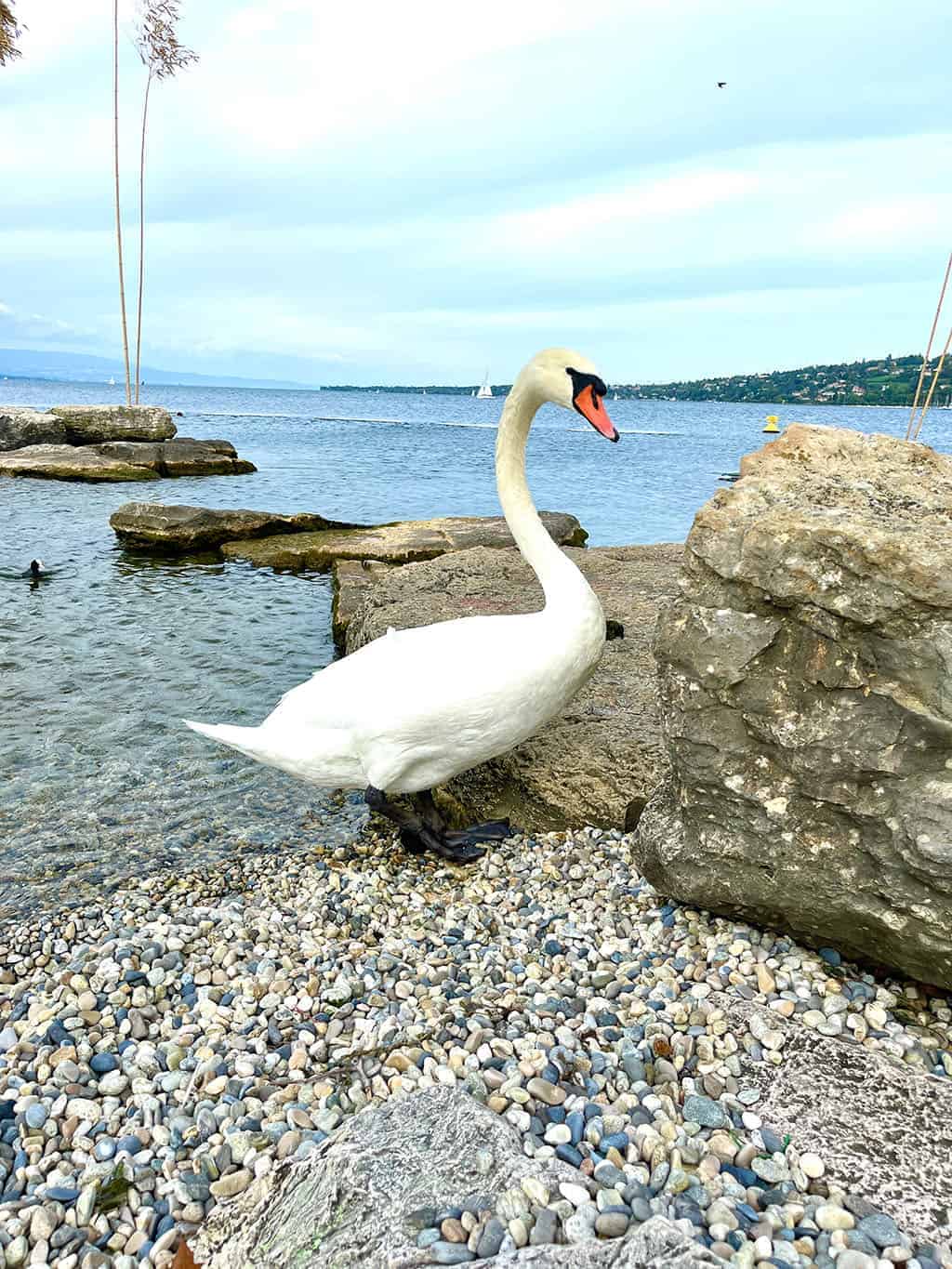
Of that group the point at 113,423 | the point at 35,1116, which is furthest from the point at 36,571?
the point at 113,423

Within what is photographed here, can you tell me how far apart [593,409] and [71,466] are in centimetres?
2024

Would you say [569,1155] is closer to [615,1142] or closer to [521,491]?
Answer: [615,1142]

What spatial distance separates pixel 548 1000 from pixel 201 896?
199cm

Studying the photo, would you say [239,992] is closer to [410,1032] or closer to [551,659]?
[410,1032]

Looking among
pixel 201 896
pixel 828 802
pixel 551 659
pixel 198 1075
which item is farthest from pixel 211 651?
pixel 828 802

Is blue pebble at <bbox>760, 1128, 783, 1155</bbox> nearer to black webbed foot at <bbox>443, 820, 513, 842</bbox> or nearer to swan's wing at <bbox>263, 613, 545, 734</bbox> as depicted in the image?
swan's wing at <bbox>263, 613, 545, 734</bbox>

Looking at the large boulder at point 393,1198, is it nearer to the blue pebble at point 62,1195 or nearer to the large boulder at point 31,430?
the blue pebble at point 62,1195

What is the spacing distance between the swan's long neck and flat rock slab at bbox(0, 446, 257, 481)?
759 inches

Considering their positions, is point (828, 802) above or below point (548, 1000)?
above

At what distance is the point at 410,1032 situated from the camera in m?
3.07

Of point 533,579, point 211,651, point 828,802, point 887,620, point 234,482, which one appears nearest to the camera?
point 887,620

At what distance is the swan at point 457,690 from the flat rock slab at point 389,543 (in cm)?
705

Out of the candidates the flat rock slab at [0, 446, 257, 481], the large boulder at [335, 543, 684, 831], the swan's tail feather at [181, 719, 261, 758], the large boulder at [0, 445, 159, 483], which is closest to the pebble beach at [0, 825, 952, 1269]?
the large boulder at [335, 543, 684, 831]

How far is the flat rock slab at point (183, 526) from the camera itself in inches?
521
